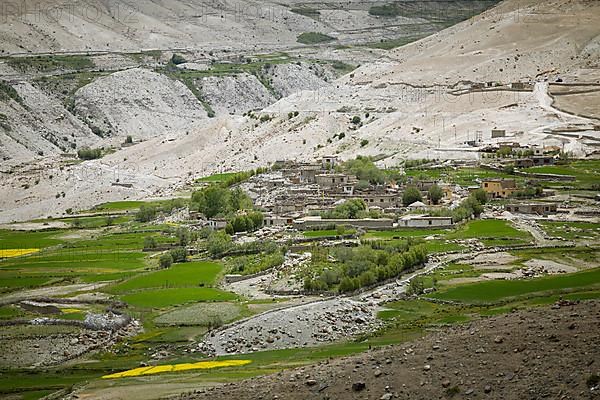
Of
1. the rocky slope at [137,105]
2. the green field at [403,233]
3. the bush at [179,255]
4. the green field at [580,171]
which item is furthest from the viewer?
the rocky slope at [137,105]

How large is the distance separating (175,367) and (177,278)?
16119 mm

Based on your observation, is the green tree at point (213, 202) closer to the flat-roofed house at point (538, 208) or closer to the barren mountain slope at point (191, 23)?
the flat-roofed house at point (538, 208)

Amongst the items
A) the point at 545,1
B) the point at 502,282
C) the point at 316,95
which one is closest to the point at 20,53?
the point at 316,95

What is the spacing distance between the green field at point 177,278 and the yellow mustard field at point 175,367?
1369 cm

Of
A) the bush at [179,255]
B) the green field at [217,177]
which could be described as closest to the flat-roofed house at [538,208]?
the bush at [179,255]

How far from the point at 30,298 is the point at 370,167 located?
3314 cm

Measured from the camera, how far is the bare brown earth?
25719mm

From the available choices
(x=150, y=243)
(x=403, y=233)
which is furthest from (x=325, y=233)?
(x=150, y=243)

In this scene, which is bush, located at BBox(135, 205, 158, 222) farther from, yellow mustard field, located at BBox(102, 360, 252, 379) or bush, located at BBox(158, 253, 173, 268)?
yellow mustard field, located at BBox(102, 360, 252, 379)

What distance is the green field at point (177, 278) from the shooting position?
50938mm

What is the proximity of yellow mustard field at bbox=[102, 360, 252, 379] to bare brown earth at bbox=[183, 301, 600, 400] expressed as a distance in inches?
191

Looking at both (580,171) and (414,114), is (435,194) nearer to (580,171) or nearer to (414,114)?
(580,171)

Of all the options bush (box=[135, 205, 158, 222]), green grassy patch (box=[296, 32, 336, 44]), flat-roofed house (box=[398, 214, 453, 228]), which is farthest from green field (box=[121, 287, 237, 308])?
green grassy patch (box=[296, 32, 336, 44])

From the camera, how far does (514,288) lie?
45.3 metres
